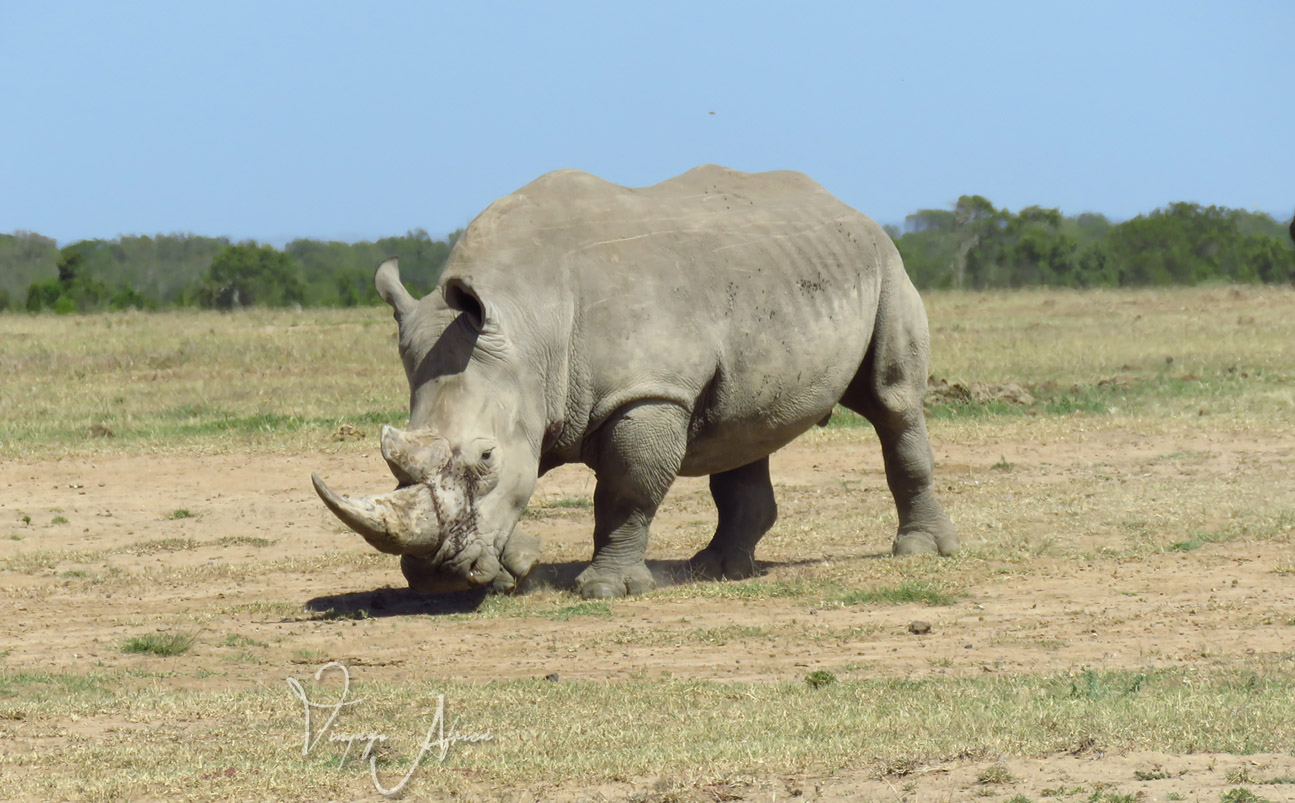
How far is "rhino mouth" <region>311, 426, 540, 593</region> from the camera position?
281 inches

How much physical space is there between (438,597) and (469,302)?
5.44ft

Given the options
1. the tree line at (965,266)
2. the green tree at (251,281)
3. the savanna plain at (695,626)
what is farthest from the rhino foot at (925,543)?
the green tree at (251,281)

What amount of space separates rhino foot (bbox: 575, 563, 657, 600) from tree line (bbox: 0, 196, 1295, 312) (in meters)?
20.2

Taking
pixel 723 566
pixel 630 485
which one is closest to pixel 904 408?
pixel 723 566

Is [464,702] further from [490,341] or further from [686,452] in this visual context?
[686,452]

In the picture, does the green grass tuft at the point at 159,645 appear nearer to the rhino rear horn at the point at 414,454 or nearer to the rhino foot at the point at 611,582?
the rhino rear horn at the point at 414,454

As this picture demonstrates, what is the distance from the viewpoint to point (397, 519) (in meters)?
7.18

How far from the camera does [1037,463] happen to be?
12.6 metres

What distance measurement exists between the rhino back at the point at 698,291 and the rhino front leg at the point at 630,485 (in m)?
0.12

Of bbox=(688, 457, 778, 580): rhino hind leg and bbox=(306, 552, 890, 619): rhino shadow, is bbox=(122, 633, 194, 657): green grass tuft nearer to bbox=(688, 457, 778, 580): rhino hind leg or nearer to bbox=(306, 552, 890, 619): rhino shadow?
bbox=(306, 552, 890, 619): rhino shadow

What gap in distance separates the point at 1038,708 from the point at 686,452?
10.9 ft

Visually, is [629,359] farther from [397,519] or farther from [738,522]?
[738,522]

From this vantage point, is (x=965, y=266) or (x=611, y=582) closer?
(x=611, y=582)

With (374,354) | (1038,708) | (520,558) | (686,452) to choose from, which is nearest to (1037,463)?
(686,452)
